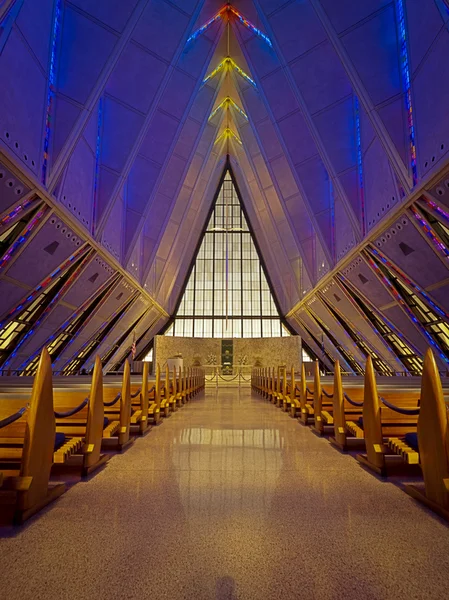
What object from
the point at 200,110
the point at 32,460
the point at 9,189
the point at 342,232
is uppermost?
the point at 200,110

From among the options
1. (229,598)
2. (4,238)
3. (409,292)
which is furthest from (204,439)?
(409,292)

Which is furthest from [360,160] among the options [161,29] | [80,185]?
[80,185]

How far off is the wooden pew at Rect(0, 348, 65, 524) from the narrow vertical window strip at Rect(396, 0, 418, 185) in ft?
25.7

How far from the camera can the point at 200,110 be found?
16.0 meters

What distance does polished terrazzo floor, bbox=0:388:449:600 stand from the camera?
1.72m

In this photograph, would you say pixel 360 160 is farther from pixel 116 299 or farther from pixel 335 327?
pixel 116 299

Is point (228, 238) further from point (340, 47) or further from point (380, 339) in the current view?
point (340, 47)

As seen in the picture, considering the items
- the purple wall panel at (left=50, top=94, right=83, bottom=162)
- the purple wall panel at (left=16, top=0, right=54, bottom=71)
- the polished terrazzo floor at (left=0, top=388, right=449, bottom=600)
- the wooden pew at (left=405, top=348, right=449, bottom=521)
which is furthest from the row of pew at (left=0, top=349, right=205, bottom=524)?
the purple wall panel at (left=16, top=0, right=54, bottom=71)

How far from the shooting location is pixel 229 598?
5.35 feet

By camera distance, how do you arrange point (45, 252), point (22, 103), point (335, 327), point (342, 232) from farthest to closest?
point (335, 327) < point (342, 232) < point (45, 252) < point (22, 103)

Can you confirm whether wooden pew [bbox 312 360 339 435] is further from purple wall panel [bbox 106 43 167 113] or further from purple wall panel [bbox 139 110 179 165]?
purple wall panel [bbox 139 110 179 165]

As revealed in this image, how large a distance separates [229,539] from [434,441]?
1.54m

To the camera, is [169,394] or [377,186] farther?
[377,186]

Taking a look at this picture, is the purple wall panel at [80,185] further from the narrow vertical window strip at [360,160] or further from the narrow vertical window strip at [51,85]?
the narrow vertical window strip at [360,160]
